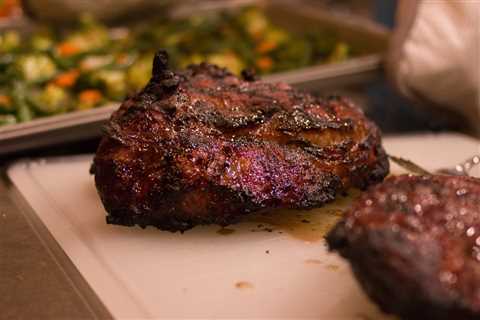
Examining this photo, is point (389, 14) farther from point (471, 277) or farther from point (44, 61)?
point (471, 277)

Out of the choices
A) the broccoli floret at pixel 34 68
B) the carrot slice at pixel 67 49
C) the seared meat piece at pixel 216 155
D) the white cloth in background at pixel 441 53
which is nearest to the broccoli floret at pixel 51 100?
the broccoli floret at pixel 34 68

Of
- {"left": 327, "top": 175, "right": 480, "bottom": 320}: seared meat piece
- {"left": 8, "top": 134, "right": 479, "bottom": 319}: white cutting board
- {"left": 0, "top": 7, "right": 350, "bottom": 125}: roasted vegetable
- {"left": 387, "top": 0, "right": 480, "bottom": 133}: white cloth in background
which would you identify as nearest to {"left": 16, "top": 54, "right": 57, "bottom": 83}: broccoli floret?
{"left": 0, "top": 7, "right": 350, "bottom": 125}: roasted vegetable

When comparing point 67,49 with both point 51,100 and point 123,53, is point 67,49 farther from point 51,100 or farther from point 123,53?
point 51,100

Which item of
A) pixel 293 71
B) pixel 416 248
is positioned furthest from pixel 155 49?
pixel 416 248

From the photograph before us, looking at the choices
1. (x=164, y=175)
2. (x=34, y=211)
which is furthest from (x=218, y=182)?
(x=34, y=211)

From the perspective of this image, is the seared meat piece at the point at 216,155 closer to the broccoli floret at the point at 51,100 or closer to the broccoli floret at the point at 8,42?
the broccoli floret at the point at 51,100
